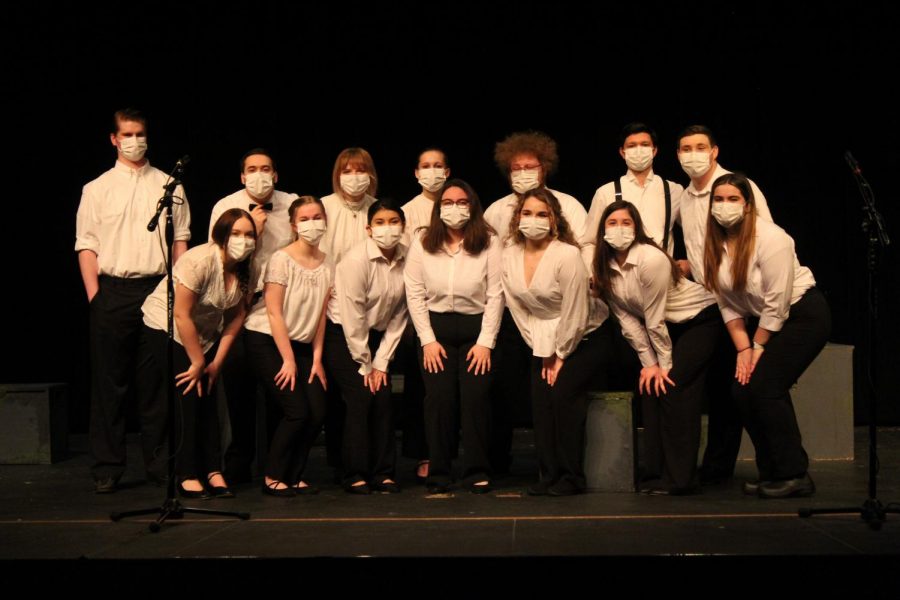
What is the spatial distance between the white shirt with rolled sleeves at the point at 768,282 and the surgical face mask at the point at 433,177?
1334mm

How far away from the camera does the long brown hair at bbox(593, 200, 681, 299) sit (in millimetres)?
4910

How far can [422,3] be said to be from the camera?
660cm

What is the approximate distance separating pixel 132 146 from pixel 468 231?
60.0 inches

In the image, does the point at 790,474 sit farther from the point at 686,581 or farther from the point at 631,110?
the point at 631,110

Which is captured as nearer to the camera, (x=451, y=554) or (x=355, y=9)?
(x=451, y=554)

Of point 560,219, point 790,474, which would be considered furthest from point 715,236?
point 790,474

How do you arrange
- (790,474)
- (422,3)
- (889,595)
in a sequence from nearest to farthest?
(889,595) < (790,474) < (422,3)

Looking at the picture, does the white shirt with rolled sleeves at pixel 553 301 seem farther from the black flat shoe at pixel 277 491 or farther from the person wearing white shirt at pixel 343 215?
the black flat shoe at pixel 277 491

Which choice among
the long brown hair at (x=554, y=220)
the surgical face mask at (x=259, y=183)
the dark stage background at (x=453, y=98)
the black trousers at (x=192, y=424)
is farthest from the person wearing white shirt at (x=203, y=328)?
the dark stage background at (x=453, y=98)

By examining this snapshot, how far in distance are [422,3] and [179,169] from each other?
250 cm

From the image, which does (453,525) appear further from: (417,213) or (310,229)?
(417,213)

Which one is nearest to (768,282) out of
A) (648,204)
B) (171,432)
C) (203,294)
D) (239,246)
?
(648,204)

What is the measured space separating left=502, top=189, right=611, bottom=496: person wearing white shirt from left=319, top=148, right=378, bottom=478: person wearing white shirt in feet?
2.54

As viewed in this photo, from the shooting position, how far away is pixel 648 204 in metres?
5.38
